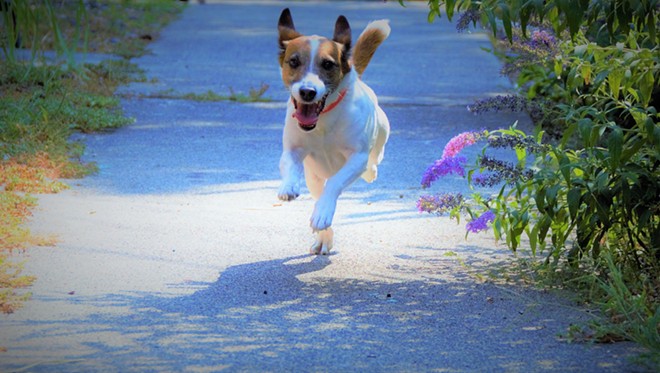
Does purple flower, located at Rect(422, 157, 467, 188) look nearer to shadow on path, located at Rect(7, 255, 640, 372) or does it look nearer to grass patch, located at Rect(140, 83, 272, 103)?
shadow on path, located at Rect(7, 255, 640, 372)

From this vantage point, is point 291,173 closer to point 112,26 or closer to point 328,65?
point 328,65

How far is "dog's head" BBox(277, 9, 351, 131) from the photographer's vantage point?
18.8ft

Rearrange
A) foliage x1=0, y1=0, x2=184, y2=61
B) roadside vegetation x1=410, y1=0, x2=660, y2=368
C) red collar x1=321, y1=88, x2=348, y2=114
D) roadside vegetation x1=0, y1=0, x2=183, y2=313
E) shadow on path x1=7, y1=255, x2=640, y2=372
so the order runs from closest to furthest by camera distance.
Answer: shadow on path x1=7, y1=255, x2=640, y2=372, roadside vegetation x1=410, y1=0, x2=660, y2=368, roadside vegetation x1=0, y1=0, x2=183, y2=313, red collar x1=321, y1=88, x2=348, y2=114, foliage x1=0, y1=0, x2=184, y2=61

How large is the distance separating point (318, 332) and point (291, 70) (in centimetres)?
174

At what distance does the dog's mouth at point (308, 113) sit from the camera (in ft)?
19.0

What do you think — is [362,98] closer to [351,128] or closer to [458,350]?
[351,128]

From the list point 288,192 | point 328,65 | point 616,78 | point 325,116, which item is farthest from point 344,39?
point 616,78

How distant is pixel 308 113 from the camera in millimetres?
5816

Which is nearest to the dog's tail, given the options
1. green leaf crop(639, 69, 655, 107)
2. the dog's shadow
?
the dog's shadow

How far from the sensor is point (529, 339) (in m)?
4.70

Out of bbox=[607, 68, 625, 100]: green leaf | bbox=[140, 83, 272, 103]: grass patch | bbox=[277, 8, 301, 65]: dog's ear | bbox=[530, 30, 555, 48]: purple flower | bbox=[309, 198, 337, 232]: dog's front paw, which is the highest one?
bbox=[607, 68, 625, 100]: green leaf

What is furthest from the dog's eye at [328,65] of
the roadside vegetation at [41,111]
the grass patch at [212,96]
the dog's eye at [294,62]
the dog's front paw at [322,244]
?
the grass patch at [212,96]

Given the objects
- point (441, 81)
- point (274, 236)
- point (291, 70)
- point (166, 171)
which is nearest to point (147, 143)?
point (166, 171)

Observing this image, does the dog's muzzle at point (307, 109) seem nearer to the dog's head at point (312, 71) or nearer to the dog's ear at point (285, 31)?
the dog's head at point (312, 71)
